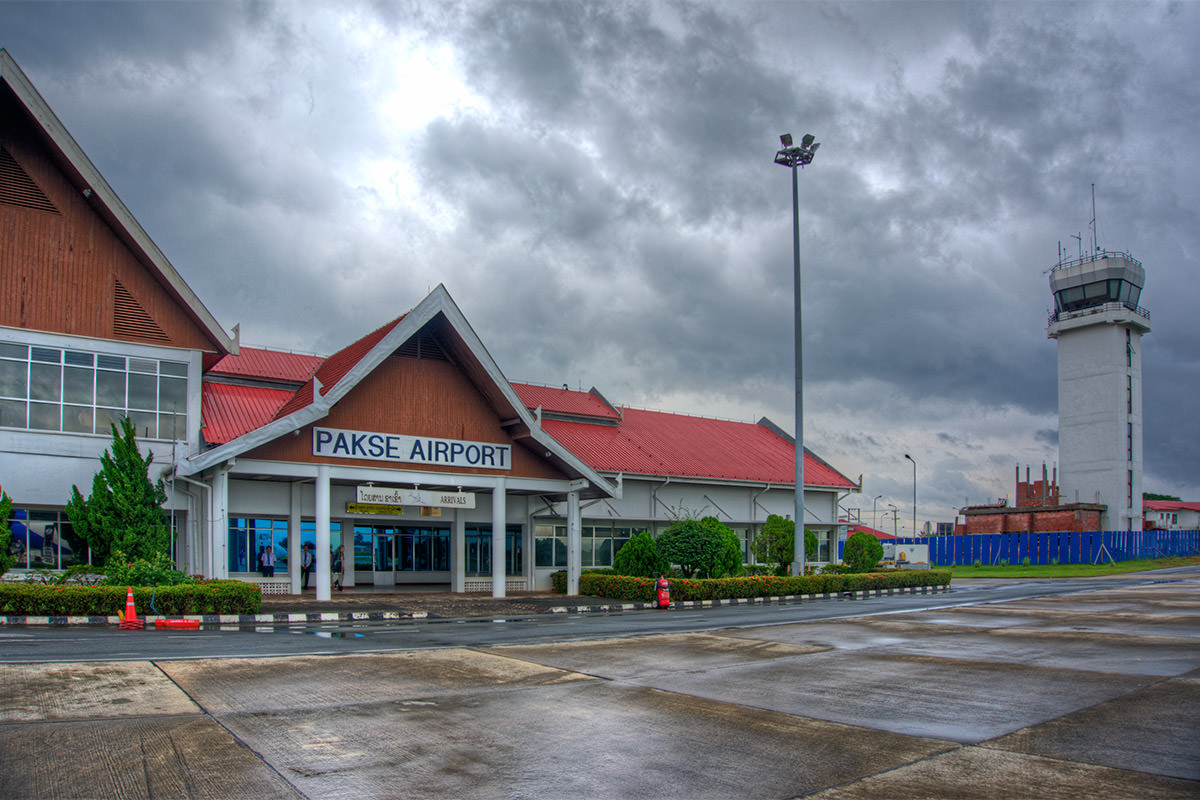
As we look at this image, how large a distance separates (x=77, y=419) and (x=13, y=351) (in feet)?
7.69

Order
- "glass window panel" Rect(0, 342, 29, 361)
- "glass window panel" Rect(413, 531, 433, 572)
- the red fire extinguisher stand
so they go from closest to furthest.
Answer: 1. "glass window panel" Rect(0, 342, 29, 361)
2. the red fire extinguisher stand
3. "glass window panel" Rect(413, 531, 433, 572)

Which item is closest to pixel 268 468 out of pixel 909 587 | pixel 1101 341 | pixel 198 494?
pixel 198 494

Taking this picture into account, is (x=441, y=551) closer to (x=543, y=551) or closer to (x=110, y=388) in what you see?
(x=543, y=551)

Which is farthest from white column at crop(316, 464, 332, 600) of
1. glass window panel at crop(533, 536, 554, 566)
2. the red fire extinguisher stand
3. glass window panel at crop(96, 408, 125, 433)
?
glass window panel at crop(533, 536, 554, 566)

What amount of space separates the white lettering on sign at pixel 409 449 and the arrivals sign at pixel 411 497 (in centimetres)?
97

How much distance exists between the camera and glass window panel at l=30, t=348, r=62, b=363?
23000 mm

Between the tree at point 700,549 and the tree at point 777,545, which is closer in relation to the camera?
the tree at point 700,549

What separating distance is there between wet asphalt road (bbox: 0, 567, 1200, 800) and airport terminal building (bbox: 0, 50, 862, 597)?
27.8 feet

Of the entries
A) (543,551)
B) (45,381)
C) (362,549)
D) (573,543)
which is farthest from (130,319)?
(543,551)

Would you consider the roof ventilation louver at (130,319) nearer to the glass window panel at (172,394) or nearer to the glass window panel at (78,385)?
the glass window panel at (172,394)

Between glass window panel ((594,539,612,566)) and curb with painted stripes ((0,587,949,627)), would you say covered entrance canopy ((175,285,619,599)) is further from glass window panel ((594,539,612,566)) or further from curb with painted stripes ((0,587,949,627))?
glass window panel ((594,539,612,566))

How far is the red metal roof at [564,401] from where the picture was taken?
3934 cm

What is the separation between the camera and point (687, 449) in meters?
41.3

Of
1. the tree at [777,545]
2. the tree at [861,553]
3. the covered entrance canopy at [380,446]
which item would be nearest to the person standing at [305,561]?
the covered entrance canopy at [380,446]
